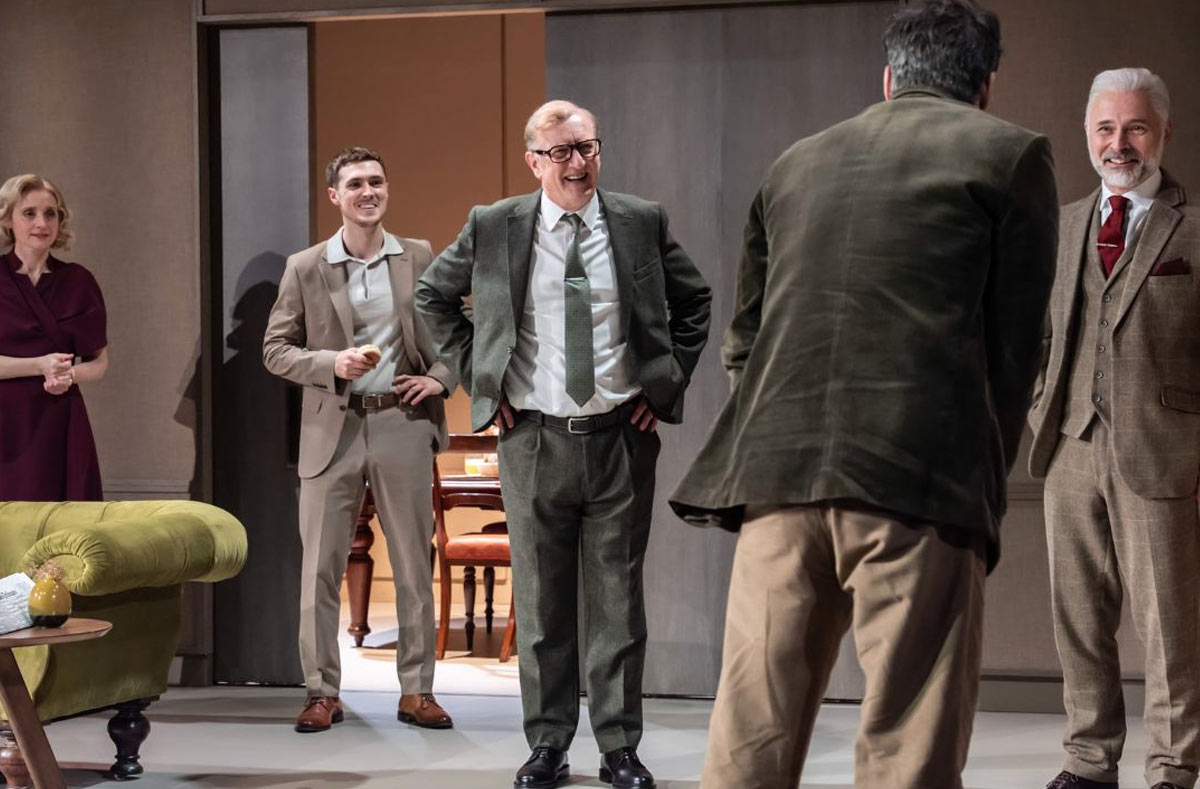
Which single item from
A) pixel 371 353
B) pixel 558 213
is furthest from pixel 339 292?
pixel 558 213

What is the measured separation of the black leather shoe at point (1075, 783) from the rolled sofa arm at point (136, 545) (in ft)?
7.47

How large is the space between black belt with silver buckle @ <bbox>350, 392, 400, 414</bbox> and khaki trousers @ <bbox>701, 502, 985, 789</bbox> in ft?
9.17

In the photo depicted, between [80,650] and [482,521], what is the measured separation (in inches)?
168

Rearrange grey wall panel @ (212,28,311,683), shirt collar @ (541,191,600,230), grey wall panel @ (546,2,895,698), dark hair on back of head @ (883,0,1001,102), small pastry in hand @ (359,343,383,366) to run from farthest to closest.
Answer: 1. grey wall panel @ (212,28,311,683)
2. grey wall panel @ (546,2,895,698)
3. small pastry in hand @ (359,343,383,366)
4. shirt collar @ (541,191,600,230)
5. dark hair on back of head @ (883,0,1001,102)

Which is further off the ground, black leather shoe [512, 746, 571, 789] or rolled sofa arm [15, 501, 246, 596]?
rolled sofa arm [15, 501, 246, 596]

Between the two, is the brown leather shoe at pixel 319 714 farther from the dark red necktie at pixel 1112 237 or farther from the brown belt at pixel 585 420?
the dark red necktie at pixel 1112 237

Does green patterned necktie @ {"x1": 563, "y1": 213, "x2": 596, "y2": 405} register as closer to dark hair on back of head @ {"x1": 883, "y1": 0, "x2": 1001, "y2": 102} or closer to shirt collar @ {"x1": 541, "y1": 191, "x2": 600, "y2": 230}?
shirt collar @ {"x1": 541, "y1": 191, "x2": 600, "y2": 230}

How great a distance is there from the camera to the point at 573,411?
12.8ft

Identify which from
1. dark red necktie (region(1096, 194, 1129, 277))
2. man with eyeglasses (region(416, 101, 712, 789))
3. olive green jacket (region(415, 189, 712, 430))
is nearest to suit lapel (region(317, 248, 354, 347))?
olive green jacket (region(415, 189, 712, 430))

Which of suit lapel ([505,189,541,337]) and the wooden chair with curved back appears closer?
suit lapel ([505,189,541,337])

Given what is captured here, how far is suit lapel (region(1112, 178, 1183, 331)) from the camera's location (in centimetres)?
370

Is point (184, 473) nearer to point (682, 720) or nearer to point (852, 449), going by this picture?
point (682, 720)

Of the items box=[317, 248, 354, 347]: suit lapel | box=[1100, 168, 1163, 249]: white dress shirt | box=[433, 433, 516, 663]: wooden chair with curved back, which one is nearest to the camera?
box=[1100, 168, 1163, 249]: white dress shirt

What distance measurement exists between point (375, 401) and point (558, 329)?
43.6 inches
